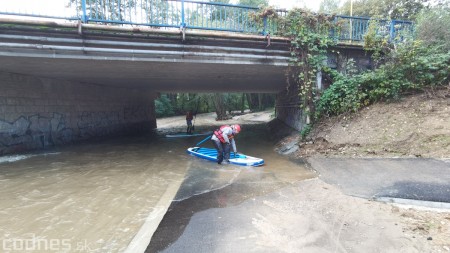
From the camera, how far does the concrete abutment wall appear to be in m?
9.95

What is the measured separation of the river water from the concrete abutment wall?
3.26ft

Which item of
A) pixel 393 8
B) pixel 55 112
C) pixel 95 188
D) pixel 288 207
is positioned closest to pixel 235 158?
pixel 288 207

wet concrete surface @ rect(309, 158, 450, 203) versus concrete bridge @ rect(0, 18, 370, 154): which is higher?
concrete bridge @ rect(0, 18, 370, 154)

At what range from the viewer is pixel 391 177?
596 cm

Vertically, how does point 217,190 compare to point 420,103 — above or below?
below

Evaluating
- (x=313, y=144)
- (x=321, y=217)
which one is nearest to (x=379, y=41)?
(x=313, y=144)

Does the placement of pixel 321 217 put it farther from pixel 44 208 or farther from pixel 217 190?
pixel 44 208

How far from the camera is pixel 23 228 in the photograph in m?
4.38

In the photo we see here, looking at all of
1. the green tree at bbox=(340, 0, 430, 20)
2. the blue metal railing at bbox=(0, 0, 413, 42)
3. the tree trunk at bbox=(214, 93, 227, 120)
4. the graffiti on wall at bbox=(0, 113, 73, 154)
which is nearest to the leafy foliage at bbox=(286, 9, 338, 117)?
the blue metal railing at bbox=(0, 0, 413, 42)

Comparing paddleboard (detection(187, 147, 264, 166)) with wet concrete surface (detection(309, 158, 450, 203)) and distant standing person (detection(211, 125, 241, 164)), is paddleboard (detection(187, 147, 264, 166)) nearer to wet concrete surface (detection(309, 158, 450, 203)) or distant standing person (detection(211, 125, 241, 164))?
distant standing person (detection(211, 125, 241, 164))

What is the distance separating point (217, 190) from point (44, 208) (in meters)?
3.63

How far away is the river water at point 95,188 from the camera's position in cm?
412

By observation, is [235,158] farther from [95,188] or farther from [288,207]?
[95,188]

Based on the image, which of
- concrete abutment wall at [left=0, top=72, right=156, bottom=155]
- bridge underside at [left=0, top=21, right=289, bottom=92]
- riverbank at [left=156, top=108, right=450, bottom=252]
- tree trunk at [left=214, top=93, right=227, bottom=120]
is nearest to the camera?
riverbank at [left=156, top=108, right=450, bottom=252]
